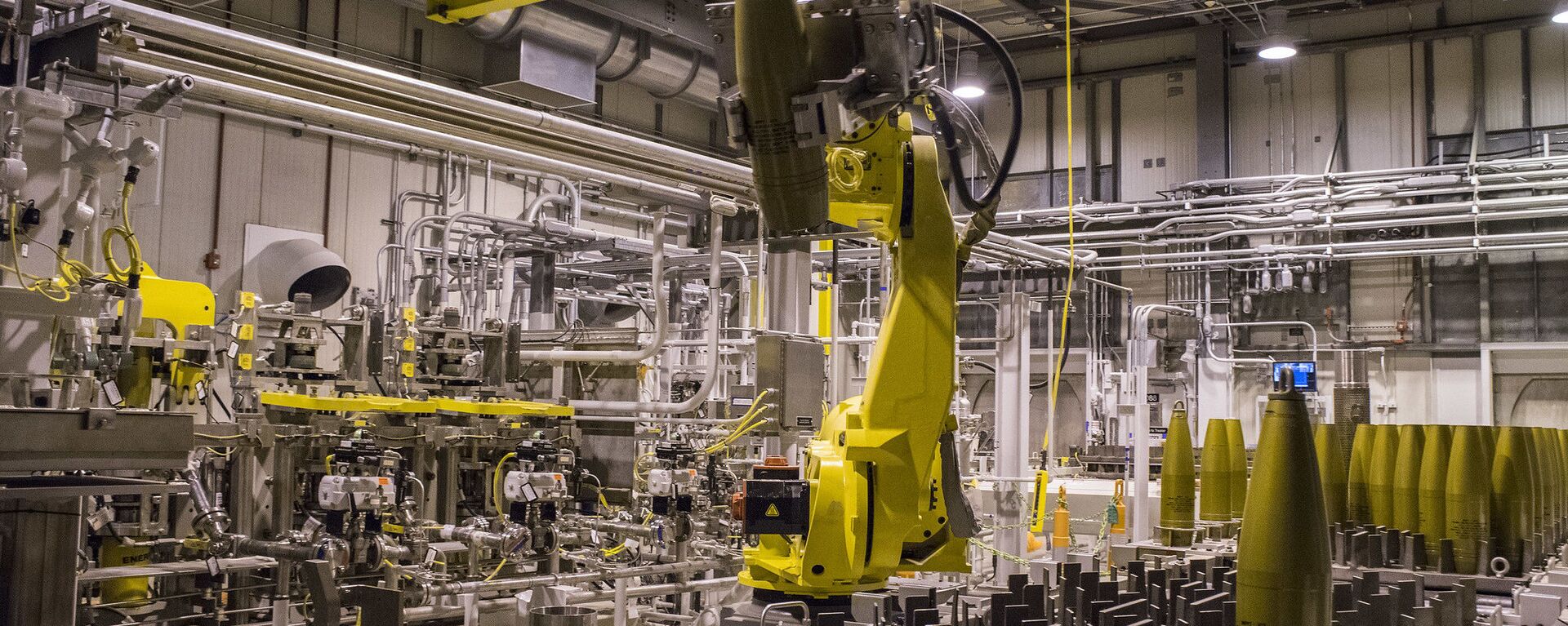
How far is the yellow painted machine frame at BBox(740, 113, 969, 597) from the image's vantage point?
3207 millimetres

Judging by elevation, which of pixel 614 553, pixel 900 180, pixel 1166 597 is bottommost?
pixel 614 553

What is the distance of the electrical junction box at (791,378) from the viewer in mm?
5523

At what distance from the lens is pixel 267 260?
28.6ft

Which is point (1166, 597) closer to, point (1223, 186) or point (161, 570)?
point (161, 570)

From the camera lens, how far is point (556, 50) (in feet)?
28.8

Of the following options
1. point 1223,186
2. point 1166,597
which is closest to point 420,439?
point 1166,597

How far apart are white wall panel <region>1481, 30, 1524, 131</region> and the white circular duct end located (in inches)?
434

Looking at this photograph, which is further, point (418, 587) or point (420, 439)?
point (420, 439)

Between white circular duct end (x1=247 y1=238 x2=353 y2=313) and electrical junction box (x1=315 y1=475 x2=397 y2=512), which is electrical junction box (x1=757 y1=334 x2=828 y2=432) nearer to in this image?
electrical junction box (x1=315 y1=475 x2=397 y2=512)

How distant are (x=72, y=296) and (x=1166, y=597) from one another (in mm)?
2510

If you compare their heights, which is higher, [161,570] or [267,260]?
[267,260]

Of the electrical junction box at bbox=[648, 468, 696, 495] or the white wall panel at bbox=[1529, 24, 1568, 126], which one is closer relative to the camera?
the electrical junction box at bbox=[648, 468, 696, 495]

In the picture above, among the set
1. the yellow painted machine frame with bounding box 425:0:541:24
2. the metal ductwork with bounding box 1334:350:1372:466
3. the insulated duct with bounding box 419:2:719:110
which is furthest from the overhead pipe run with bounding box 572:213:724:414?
the metal ductwork with bounding box 1334:350:1372:466

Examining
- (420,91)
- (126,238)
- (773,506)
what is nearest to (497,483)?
(420,91)
